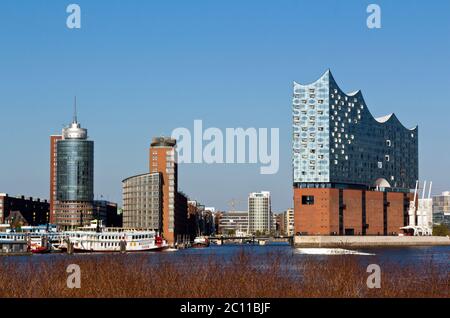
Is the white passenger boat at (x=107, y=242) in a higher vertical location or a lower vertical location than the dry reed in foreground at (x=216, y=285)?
lower

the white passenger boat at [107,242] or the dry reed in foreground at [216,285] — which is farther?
the white passenger boat at [107,242]

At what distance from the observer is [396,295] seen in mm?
46188

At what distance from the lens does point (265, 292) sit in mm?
47250

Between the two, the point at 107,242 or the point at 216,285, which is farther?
the point at 107,242

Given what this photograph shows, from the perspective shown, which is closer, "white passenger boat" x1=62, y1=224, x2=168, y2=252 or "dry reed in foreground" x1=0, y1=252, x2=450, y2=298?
"dry reed in foreground" x1=0, y1=252, x2=450, y2=298

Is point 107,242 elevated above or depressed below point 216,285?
below

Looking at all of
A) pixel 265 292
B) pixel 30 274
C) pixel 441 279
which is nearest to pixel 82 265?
pixel 30 274

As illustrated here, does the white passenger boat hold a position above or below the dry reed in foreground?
below
